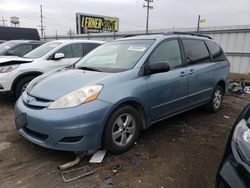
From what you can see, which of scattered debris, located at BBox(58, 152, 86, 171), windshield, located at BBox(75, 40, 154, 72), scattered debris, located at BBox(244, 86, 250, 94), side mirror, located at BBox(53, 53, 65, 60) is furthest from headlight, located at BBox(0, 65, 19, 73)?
scattered debris, located at BBox(244, 86, 250, 94)

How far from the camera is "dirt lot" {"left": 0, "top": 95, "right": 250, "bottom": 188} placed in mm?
2697

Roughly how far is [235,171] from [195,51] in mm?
3255

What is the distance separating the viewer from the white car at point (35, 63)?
5.29 meters

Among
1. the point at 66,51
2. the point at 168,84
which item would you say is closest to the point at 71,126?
the point at 168,84

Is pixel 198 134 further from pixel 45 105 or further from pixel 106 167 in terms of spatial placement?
pixel 45 105

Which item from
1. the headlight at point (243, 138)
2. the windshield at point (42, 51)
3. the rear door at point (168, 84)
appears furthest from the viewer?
the windshield at point (42, 51)

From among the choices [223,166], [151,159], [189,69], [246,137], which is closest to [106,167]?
[151,159]

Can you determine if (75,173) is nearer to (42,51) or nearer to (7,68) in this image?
(7,68)

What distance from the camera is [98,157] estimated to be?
3.10m

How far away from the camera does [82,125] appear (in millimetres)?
2773

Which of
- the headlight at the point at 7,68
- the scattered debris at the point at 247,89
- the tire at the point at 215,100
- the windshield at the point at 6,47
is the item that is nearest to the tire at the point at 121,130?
the tire at the point at 215,100

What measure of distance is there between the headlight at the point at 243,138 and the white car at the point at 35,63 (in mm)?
4758

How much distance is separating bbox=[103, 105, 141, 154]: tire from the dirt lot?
0.14 metres

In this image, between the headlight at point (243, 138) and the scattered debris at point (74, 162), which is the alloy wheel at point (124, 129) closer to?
the scattered debris at point (74, 162)
